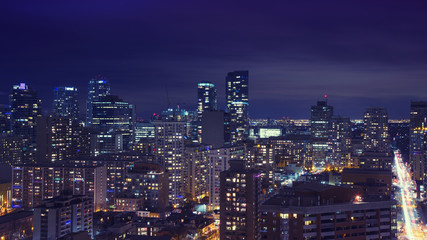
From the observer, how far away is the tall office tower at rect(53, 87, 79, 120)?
624 feet

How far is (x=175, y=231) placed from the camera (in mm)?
58469

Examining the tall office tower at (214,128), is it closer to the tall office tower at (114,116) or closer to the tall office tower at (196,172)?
the tall office tower at (196,172)

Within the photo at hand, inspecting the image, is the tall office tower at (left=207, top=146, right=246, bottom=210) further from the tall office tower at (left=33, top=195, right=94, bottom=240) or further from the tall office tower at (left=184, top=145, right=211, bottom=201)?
the tall office tower at (left=33, top=195, right=94, bottom=240)

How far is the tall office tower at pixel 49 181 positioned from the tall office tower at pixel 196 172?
15.4 metres

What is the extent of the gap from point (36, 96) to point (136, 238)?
375 ft

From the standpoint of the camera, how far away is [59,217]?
183 ft

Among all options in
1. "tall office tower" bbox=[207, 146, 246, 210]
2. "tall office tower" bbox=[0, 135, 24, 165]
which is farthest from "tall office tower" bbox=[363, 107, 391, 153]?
"tall office tower" bbox=[0, 135, 24, 165]

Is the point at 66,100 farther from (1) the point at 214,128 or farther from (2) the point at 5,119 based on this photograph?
(1) the point at 214,128

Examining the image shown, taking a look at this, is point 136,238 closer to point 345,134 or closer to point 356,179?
point 356,179

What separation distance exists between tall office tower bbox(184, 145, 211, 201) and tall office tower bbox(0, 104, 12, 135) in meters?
76.1

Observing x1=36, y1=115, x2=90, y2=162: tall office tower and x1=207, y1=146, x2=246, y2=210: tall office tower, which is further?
x1=36, y1=115, x2=90, y2=162: tall office tower

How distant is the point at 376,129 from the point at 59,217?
113407mm

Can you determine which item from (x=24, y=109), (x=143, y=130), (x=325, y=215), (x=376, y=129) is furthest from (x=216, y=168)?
(x=24, y=109)

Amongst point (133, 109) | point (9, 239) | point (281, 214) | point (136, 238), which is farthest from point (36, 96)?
point (281, 214)
